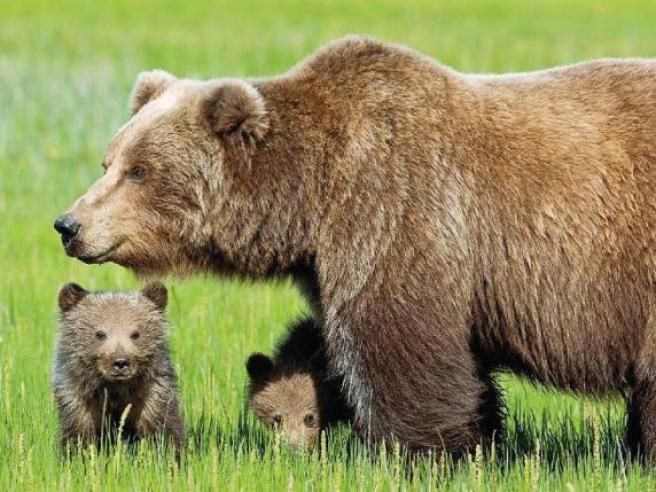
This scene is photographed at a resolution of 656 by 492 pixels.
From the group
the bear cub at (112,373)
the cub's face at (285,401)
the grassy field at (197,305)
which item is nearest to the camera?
the grassy field at (197,305)

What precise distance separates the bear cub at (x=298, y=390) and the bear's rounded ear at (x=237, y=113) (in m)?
1.21

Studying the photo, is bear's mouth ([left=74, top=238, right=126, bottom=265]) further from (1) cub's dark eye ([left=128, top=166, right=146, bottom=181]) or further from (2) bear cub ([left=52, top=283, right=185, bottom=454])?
(2) bear cub ([left=52, top=283, right=185, bottom=454])

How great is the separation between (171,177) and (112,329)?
0.80 metres

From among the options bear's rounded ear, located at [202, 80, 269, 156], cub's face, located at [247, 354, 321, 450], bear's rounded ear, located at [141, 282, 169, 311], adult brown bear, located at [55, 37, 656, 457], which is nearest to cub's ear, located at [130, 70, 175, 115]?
adult brown bear, located at [55, 37, 656, 457]

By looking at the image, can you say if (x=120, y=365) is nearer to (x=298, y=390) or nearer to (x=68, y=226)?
(x=68, y=226)

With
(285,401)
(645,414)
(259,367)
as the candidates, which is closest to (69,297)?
(259,367)

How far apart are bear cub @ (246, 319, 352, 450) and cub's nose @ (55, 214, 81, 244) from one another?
54.5 inches

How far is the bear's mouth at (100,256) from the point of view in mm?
6109

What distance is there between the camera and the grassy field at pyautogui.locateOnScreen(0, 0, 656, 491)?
5859 millimetres

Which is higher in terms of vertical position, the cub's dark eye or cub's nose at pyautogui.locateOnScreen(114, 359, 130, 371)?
the cub's dark eye

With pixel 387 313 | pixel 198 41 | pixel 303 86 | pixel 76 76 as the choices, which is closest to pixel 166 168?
pixel 303 86

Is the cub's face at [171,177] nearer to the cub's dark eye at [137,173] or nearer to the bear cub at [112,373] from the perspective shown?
the cub's dark eye at [137,173]

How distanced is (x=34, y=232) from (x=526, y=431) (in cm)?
631

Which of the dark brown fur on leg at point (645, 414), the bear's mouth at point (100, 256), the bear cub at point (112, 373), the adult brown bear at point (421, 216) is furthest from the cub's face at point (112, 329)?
the dark brown fur on leg at point (645, 414)
